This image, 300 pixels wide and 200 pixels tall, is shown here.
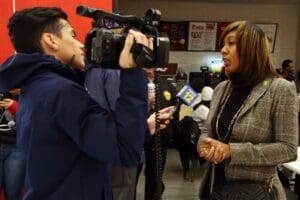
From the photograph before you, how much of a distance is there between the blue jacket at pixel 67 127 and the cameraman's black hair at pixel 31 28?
8cm

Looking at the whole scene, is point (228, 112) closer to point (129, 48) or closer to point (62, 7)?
point (129, 48)

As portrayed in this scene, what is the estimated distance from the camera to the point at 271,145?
1.65 meters

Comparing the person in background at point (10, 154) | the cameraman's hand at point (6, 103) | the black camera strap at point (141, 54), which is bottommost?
the person in background at point (10, 154)

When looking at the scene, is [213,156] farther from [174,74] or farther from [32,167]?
[174,74]

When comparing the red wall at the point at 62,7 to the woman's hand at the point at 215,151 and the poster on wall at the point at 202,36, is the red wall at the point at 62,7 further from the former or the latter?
the poster on wall at the point at 202,36

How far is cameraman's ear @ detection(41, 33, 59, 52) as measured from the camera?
130 cm

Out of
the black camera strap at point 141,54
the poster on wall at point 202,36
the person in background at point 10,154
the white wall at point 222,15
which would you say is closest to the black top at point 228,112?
the black camera strap at point 141,54

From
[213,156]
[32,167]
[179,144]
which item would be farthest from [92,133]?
[179,144]

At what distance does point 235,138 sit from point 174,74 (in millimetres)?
5614

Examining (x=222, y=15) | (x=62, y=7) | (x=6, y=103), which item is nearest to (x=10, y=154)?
(x=6, y=103)

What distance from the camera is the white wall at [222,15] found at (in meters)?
7.38

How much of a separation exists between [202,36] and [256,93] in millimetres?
6000

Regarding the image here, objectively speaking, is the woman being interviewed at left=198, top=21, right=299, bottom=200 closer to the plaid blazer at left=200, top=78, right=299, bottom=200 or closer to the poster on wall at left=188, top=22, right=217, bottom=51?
the plaid blazer at left=200, top=78, right=299, bottom=200

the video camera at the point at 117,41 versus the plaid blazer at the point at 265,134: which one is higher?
the video camera at the point at 117,41
